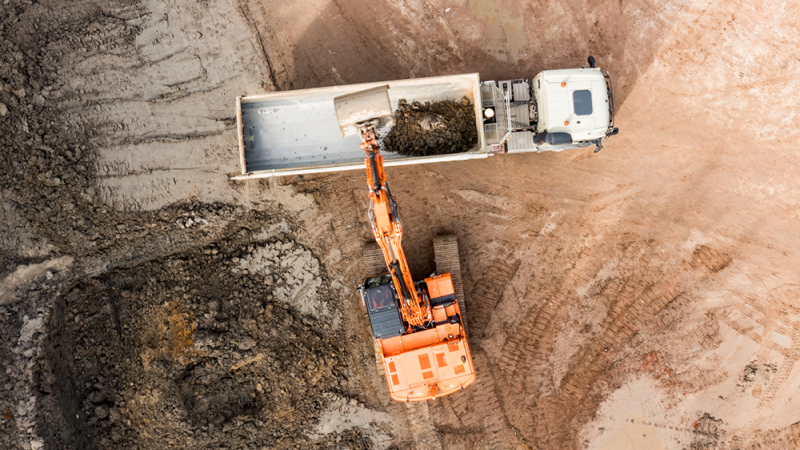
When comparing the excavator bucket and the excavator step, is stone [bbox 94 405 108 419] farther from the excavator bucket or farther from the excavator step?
the excavator bucket

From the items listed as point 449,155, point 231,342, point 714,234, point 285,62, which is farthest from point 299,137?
point 714,234

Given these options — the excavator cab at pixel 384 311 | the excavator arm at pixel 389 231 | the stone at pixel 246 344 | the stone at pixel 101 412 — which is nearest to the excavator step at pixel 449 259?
the excavator arm at pixel 389 231

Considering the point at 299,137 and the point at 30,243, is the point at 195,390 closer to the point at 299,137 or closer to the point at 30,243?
the point at 30,243

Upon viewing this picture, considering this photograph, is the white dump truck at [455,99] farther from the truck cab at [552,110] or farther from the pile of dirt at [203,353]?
the pile of dirt at [203,353]

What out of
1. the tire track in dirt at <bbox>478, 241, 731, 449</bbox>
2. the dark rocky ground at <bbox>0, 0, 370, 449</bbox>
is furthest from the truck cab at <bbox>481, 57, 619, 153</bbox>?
the dark rocky ground at <bbox>0, 0, 370, 449</bbox>

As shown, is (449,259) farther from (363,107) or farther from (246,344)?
(246,344)

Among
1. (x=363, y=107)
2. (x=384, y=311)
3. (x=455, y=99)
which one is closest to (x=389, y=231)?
(x=384, y=311)
